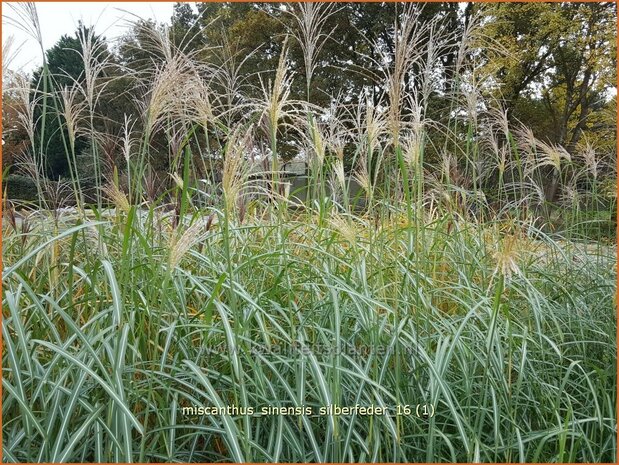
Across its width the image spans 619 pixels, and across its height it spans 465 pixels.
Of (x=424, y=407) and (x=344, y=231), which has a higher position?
(x=344, y=231)

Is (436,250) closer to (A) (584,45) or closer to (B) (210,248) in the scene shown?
(B) (210,248)

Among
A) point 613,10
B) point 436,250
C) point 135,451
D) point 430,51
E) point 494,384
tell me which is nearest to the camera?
point 135,451

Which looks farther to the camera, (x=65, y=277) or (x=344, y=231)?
(x=65, y=277)

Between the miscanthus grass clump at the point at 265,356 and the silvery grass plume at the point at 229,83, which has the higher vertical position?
the silvery grass plume at the point at 229,83

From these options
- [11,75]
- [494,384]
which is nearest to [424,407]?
[494,384]

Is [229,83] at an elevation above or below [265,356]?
above

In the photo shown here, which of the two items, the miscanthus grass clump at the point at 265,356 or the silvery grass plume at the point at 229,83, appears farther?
the silvery grass plume at the point at 229,83

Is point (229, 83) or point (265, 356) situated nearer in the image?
point (265, 356)

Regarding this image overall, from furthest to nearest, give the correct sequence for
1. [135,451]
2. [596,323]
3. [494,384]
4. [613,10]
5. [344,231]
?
[613,10] < [596,323] < [494,384] < [344,231] < [135,451]

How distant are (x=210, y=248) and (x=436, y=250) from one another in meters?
1.29

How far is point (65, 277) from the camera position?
212 cm

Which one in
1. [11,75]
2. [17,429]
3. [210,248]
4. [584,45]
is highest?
[584,45]

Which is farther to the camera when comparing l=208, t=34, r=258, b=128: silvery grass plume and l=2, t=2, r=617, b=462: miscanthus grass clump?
l=208, t=34, r=258, b=128: silvery grass plume

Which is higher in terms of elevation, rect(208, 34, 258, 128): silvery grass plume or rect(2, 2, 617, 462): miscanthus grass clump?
rect(208, 34, 258, 128): silvery grass plume
